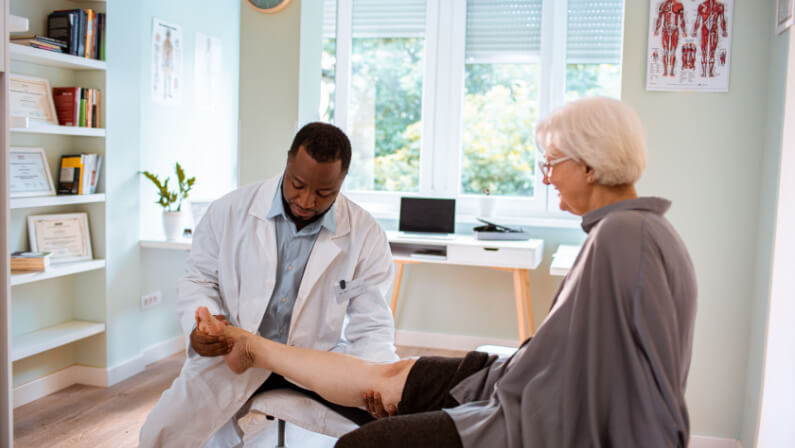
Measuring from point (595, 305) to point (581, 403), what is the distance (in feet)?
0.58

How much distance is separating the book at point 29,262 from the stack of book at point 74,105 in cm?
61

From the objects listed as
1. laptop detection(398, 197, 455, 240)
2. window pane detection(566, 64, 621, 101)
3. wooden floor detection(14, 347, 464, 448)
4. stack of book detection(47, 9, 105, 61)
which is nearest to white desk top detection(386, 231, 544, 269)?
laptop detection(398, 197, 455, 240)

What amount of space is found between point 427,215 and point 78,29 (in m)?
2.02

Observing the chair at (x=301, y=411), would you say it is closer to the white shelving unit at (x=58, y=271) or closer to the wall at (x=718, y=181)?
the white shelving unit at (x=58, y=271)

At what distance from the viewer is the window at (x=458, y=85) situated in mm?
3977

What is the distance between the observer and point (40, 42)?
2732 mm

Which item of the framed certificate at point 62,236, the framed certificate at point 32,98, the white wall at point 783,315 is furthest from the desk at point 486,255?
the framed certificate at point 32,98

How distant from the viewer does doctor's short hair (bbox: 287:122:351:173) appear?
1.73 m

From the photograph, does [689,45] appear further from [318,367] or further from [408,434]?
[408,434]

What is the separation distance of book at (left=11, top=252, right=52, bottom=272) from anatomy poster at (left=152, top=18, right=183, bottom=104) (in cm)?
113

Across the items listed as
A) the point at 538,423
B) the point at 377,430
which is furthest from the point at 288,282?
the point at 538,423

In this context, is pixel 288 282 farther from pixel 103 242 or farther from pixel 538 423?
pixel 103 242

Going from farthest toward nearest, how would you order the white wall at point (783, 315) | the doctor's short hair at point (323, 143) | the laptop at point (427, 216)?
1. the laptop at point (427, 216)
2. the white wall at point (783, 315)
3. the doctor's short hair at point (323, 143)

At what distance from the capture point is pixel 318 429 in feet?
5.51
